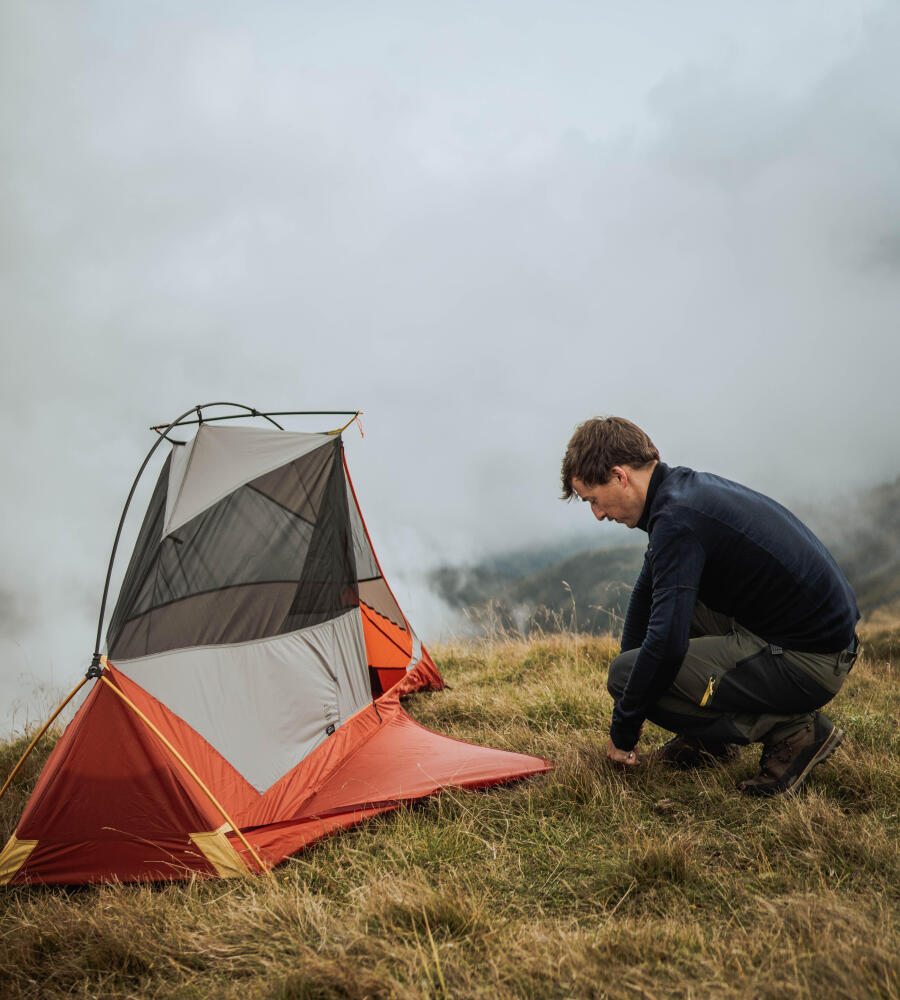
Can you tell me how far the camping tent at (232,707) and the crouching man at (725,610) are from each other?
2.87 ft

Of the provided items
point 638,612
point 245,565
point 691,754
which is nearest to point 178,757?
point 245,565

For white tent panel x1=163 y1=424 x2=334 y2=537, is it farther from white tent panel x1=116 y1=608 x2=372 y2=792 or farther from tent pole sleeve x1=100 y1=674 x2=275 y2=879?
tent pole sleeve x1=100 y1=674 x2=275 y2=879

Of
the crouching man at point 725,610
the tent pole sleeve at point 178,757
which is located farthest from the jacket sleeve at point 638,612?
the tent pole sleeve at point 178,757

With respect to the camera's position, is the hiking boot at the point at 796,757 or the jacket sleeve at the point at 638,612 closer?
the hiking boot at the point at 796,757

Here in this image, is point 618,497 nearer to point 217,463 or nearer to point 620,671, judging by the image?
point 620,671

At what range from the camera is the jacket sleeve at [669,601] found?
9.18 ft

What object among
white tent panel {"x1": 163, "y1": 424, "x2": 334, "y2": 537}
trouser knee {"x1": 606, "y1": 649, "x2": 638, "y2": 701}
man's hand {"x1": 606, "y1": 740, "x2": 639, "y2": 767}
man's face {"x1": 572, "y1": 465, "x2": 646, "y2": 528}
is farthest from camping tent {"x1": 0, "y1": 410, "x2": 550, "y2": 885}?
man's face {"x1": 572, "y1": 465, "x2": 646, "y2": 528}

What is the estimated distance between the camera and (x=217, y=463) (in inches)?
158

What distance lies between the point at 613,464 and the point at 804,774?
154 cm

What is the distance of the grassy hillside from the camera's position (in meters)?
1.95

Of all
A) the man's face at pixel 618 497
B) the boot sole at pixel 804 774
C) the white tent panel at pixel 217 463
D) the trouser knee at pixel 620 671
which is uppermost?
the white tent panel at pixel 217 463

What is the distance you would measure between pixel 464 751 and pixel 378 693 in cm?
169

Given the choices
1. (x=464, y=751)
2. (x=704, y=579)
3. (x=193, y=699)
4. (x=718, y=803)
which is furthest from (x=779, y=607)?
(x=193, y=699)

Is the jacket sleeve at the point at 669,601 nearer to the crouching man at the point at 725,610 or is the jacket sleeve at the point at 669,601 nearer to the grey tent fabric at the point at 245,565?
the crouching man at the point at 725,610
